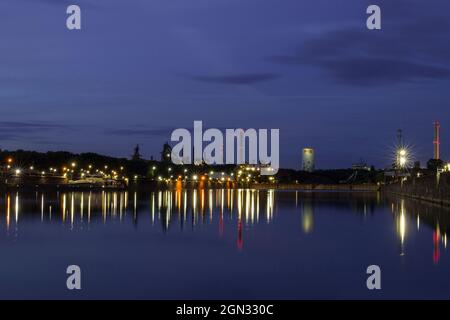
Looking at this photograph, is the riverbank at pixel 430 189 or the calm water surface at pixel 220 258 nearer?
the calm water surface at pixel 220 258

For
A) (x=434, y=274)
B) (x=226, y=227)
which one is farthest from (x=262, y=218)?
(x=434, y=274)

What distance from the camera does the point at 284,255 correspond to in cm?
2447

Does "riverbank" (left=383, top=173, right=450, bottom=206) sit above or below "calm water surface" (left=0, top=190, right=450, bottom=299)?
above

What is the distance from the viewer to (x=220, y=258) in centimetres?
2334

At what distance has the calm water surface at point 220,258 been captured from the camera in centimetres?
1734

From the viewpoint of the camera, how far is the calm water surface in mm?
17344

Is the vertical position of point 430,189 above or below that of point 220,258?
above

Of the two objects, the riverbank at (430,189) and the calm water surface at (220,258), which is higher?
the riverbank at (430,189)

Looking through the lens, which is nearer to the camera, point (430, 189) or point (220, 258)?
point (220, 258)

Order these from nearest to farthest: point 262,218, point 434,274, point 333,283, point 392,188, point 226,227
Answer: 1. point 333,283
2. point 434,274
3. point 226,227
4. point 262,218
5. point 392,188

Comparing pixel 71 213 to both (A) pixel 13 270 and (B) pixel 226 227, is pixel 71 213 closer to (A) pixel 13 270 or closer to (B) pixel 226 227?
(B) pixel 226 227

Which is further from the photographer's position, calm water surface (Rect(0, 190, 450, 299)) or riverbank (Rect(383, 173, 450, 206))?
riverbank (Rect(383, 173, 450, 206))
